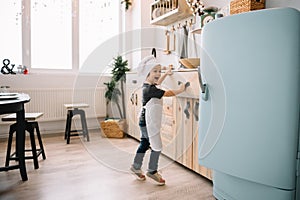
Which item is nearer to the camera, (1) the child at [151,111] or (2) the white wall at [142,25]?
(1) the child at [151,111]

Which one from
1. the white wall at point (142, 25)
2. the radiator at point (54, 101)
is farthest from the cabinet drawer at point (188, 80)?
the radiator at point (54, 101)

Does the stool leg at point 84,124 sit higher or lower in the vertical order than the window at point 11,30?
lower

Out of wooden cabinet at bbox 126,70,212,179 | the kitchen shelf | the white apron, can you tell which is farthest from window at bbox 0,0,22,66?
the white apron

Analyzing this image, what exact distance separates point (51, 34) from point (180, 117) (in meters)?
2.73

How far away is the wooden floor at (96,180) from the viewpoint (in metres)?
1.83

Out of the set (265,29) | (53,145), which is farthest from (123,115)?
(265,29)

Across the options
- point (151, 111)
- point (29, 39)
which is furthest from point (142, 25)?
point (151, 111)

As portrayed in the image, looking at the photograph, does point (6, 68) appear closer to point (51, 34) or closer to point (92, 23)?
point (51, 34)

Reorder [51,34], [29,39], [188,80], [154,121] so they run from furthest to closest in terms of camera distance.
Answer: [51,34] → [29,39] → [188,80] → [154,121]

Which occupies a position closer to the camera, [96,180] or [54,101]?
[96,180]

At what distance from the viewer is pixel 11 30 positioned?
12.1 feet

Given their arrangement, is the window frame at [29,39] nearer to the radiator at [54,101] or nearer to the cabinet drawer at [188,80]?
the radiator at [54,101]

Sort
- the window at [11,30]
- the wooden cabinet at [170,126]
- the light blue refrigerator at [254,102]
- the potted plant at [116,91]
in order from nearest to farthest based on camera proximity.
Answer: the light blue refrigerator at [254,102], the wooden cabinet at [170,126], the potted plant at [116,91], the window at [11,30]

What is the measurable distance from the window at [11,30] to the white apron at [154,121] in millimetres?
2788
